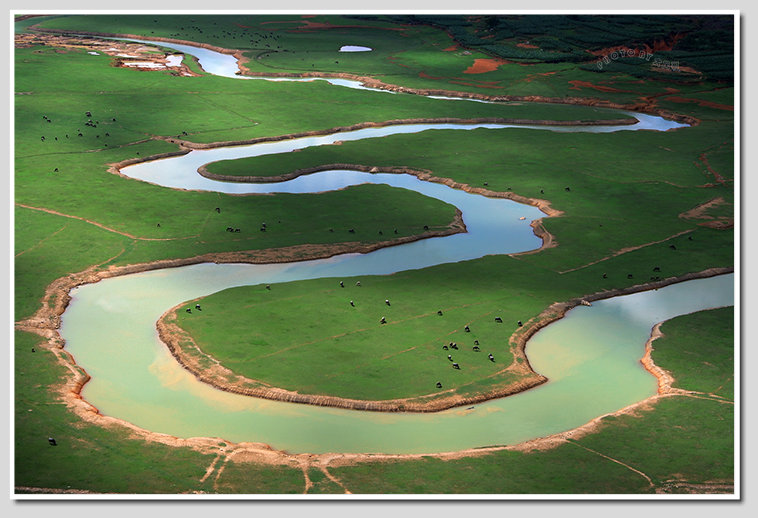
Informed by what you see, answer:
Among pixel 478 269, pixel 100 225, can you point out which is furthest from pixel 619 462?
pixel 100 225

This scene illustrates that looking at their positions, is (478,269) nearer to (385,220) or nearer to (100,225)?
(385,220)

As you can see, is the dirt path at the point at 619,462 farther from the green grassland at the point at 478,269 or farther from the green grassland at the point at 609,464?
the green grassland at the point at 478,269

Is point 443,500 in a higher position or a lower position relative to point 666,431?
higher

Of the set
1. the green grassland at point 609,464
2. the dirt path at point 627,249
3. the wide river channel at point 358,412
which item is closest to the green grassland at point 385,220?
the green grassland at point 609,464

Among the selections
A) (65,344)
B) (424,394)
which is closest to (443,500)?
(424,394)

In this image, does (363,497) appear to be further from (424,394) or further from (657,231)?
(657,231)

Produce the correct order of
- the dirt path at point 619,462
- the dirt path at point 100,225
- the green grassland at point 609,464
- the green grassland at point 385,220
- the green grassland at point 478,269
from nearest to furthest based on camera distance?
the green grassland at point 609,464 → the dirt path at point 619,462 → the green grassland at point 385,220 → the green grassland at point 478,269 → the dirt path at point 100,225
